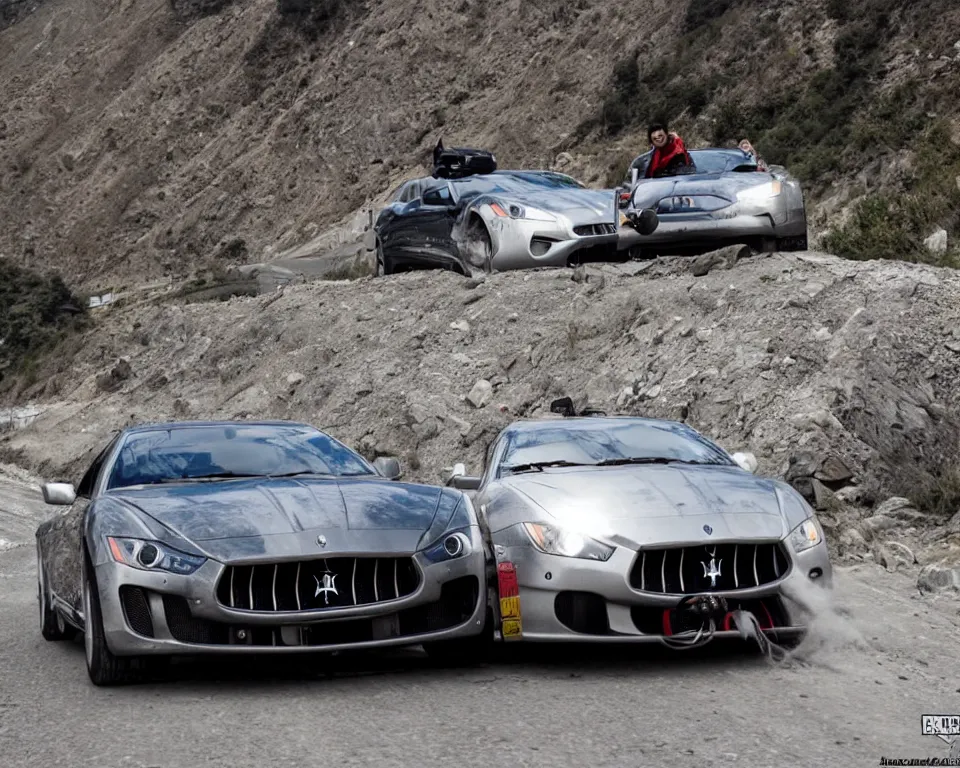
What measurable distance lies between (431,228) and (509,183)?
1332 mm

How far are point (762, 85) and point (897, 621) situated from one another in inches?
1114

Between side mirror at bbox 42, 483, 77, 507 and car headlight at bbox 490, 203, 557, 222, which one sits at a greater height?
side mirror at bbox 42, 483, 77, 507

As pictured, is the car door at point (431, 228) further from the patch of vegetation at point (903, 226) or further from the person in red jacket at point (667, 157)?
the patch of vegetation at point (903, 226)

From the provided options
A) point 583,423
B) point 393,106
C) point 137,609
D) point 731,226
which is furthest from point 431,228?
point 393,106

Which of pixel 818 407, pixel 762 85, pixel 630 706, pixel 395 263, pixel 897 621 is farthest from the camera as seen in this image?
pixel 762 85

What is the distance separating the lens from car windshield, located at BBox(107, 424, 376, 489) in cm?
773

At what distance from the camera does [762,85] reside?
35.0 metres

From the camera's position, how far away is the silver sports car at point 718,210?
1733cm

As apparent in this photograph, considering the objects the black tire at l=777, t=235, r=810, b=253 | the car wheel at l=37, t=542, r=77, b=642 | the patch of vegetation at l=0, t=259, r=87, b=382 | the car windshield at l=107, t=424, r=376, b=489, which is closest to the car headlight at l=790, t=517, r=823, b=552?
the car windshield at l=107, t=424, r=376, b=489

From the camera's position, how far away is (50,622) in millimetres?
8297

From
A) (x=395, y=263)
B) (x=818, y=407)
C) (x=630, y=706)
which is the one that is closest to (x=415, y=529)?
→ (x=630, y=706)

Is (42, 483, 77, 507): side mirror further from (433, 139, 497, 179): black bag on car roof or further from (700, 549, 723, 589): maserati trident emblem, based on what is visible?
(433, 139, 497, 179): black bag on car roof

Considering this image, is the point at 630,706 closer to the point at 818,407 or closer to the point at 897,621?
the point at 897,621

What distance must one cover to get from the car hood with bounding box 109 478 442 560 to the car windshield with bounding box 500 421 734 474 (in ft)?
4.07
